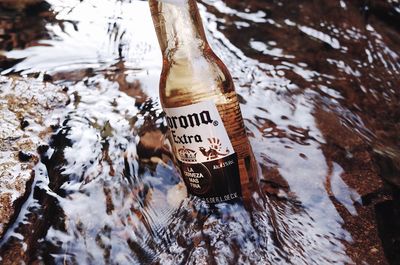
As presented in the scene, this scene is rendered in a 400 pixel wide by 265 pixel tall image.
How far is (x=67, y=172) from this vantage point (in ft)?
5.69

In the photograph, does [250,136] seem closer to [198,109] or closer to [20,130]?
[198,109]

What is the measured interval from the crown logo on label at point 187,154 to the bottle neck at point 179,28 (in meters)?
0.33

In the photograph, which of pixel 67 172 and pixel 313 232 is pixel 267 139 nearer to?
pixel 313 232

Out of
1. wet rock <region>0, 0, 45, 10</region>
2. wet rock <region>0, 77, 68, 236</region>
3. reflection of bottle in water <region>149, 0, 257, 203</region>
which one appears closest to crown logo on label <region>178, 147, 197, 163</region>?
A: reflection of bottle in water <region>149, 0, 257, 203</region>

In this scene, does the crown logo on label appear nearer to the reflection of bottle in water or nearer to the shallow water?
the reflection of bottle in water

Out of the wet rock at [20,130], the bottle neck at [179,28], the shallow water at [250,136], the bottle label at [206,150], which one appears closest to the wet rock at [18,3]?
the shallow water at [250,136]

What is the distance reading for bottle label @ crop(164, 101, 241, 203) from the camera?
1458 millimetres

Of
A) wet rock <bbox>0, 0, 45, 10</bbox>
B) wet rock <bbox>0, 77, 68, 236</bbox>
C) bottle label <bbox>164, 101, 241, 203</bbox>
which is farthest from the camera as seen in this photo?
wet rock <bbox>0, 0, 45, 10</bbox>

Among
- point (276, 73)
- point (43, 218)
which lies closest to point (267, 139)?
point (276, 73)

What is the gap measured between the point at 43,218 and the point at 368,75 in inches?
70.5

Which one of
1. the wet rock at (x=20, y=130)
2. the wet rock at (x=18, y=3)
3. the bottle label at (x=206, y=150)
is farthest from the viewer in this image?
the wet rock at (x=18, y=3)

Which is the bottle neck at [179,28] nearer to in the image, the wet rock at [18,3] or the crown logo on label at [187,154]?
the crown logo on label at [187,154]

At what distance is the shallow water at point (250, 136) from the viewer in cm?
148

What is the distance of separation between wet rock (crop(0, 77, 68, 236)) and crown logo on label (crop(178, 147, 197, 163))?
62 cm
